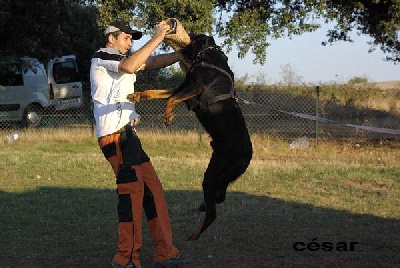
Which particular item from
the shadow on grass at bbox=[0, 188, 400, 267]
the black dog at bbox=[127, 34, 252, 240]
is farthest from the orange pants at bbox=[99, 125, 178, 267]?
the shadow on grass at bbox=[0, 188, 400, 267]

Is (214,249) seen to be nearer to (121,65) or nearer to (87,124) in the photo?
(121,65)

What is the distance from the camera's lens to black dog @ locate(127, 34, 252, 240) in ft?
13.9

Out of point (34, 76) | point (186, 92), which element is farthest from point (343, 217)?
point (34, 76)

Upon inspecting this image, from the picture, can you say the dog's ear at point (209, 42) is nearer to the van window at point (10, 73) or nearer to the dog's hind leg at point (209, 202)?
the dog's hind leg at point (209, 202)

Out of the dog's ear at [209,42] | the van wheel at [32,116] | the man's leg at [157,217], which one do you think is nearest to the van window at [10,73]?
the van wheel at [32,116]

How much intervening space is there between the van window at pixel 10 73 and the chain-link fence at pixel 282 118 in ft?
3.34

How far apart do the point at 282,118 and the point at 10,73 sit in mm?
10159

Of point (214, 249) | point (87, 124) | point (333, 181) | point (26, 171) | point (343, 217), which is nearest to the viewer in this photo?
point (214, 249)

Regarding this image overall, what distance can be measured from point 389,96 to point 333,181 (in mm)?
16989

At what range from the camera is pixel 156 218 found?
187 inches

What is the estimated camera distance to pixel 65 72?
2205 centimetres

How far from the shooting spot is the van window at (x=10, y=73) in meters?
16.5

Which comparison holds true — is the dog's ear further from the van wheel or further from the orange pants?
the van wheel

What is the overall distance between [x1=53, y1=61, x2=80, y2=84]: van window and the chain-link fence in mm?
842
